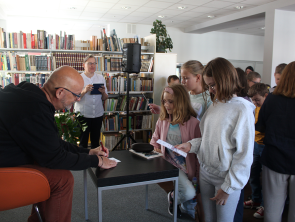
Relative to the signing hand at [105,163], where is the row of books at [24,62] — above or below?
above

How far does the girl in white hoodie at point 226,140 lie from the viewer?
138 centimetres

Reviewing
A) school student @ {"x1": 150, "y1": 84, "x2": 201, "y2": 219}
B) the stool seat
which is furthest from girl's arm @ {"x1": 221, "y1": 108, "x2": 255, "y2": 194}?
the stool seat

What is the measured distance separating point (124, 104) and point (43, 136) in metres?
3.54

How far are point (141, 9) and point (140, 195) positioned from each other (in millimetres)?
5389

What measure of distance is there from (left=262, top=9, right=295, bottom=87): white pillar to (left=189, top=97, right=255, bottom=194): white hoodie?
15.7ft

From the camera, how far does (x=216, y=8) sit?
6.40 meters

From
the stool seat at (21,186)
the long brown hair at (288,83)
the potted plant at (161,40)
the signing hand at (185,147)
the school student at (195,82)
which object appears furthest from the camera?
the potted plant at (161,40)

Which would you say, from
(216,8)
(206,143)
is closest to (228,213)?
(206,143)

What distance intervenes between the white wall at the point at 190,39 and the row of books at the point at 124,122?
449 cm

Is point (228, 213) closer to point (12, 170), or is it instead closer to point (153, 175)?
point (153, 175)

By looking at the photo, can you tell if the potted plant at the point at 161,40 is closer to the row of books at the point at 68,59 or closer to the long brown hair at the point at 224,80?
the row of books at the point at 68,59

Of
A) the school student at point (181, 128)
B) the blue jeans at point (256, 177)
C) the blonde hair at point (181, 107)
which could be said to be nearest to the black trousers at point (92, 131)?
the school student at point (181, 128)

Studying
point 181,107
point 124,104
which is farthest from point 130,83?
point 181,107

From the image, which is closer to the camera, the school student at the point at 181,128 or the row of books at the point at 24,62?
the school student at the point at 181,128
